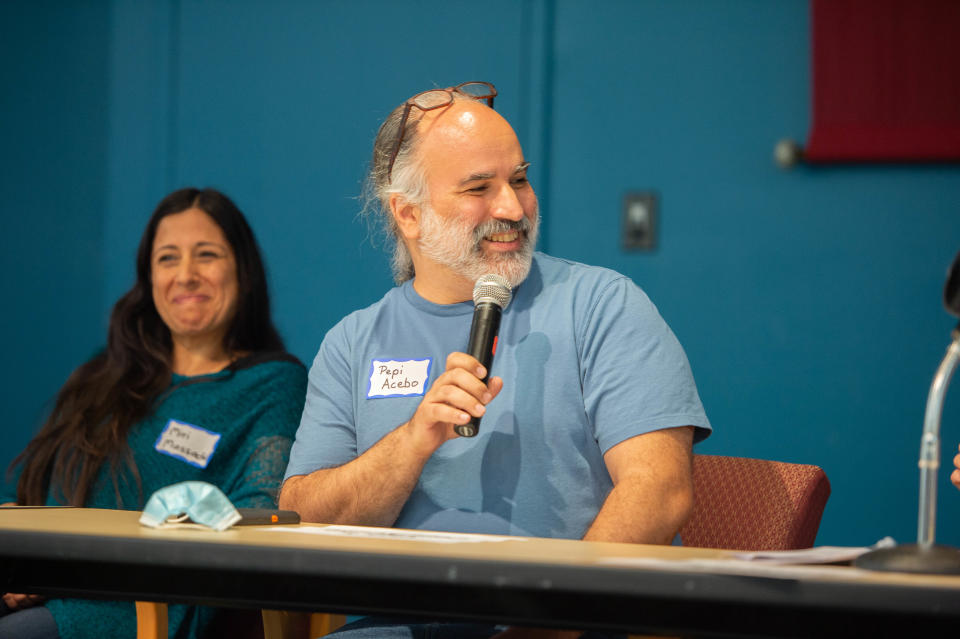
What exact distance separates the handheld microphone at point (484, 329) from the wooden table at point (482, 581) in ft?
0.72

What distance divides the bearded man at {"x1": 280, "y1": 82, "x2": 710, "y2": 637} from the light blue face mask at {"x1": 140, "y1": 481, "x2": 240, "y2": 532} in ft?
1.17

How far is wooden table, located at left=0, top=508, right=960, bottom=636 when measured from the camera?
981 millimetres

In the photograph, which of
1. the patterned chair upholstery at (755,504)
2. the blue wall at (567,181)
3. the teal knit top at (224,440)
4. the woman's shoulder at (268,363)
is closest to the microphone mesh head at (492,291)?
the patterned chair upholstery at (755,504)

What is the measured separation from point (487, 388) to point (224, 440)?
113cm

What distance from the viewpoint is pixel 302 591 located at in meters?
1.29

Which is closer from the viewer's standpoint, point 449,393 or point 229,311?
point 449,393

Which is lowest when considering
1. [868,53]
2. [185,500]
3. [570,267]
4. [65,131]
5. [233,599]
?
[233,599]

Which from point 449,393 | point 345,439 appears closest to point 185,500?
point 449,393

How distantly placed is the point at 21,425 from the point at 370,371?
266 centimetres

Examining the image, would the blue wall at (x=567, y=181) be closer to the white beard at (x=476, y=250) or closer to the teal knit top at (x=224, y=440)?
the teal knit top at (x=224, y=440)

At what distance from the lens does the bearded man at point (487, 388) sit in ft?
5.56

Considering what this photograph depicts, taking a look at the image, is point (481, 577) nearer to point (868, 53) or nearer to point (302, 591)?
point (302, 591)

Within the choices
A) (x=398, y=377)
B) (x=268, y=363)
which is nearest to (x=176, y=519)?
(x=398, y=377)

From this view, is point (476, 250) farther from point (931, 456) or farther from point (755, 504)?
point (931, 456)
